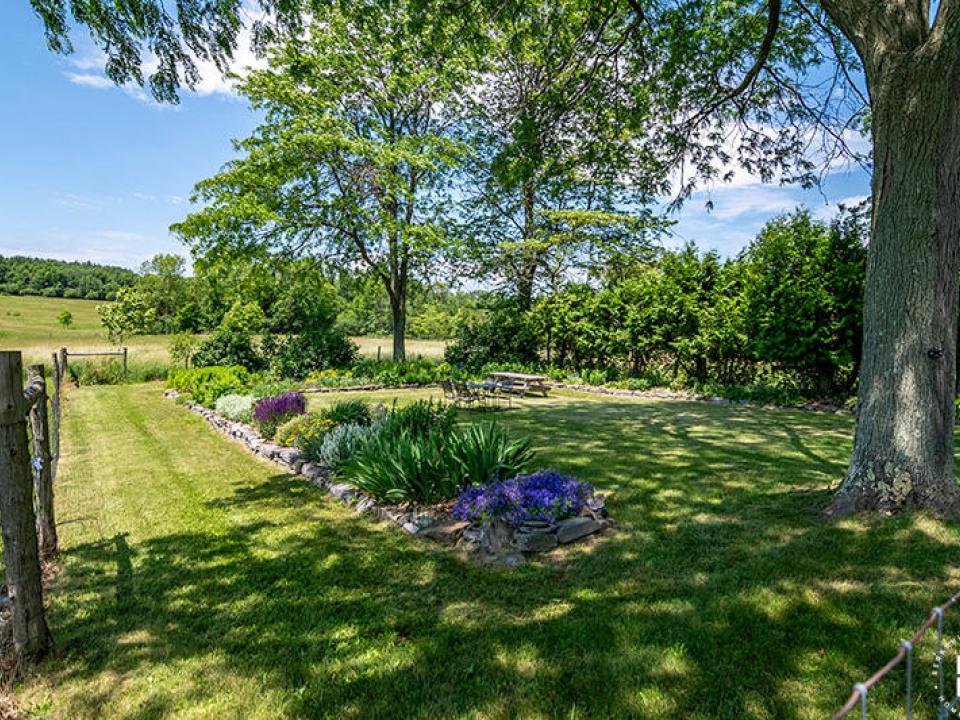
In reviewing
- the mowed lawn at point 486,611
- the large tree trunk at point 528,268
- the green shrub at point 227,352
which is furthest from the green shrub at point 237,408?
the large tree trunk at point 528,268

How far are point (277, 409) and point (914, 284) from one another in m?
8.20

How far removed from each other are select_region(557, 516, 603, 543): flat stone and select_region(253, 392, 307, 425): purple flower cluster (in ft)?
18.2

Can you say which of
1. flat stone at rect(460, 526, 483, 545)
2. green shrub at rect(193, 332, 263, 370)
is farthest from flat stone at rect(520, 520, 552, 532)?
green shrub at rect(193, 332, 263, 370)

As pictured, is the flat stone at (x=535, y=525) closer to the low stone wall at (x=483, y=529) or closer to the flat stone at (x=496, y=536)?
the low stone wall at (x=483, y=529)

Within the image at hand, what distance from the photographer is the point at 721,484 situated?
568cm

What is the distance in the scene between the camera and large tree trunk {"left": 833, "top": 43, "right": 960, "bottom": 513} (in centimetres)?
388

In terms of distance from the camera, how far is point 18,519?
8.78 feet

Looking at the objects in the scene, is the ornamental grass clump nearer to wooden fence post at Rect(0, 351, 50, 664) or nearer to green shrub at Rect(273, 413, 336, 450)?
green shrub at Rect(273, 413, 336, 450)

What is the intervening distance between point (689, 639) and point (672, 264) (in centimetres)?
1441

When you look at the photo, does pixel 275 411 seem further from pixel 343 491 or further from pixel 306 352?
pixel 306 352

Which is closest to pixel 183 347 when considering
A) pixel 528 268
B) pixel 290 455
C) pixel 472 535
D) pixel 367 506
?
pixel 528 268

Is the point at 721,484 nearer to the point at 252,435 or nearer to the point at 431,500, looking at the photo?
the point at 431,500

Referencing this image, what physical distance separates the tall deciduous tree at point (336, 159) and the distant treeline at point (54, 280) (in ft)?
161

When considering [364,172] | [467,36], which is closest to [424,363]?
[364,172]
